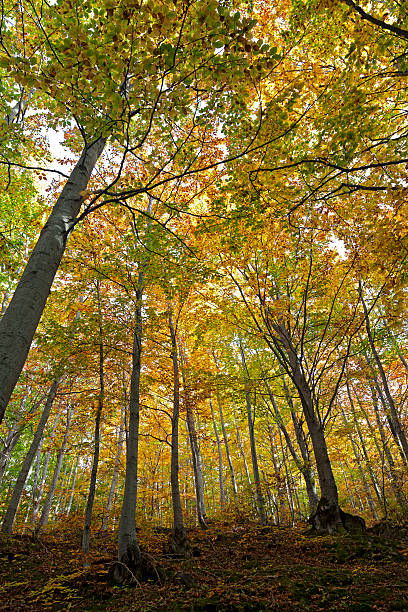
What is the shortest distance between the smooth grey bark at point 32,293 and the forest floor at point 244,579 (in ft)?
13.2

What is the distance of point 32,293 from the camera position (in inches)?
85.4

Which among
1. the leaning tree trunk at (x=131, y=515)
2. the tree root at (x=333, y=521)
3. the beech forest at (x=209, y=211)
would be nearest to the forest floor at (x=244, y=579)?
the beech forest at (x=209, y=211)

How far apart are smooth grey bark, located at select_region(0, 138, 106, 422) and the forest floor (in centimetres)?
402

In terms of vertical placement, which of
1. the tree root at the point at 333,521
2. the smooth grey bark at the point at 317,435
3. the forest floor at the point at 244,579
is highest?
the smooth grey bark at the point at 317,435

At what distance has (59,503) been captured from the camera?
83.0ft

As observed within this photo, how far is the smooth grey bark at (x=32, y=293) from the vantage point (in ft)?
6.04

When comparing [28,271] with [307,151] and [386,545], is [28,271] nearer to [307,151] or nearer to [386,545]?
[307,151]

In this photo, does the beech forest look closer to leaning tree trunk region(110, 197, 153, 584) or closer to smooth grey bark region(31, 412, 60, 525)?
leaning tree trunk region(110, 197, 153, 584)

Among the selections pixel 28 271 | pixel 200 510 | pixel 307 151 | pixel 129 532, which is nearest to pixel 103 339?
pixel 129 532

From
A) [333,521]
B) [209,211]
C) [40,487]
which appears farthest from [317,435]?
[40,487]

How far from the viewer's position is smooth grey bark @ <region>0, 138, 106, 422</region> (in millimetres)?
→ 1842

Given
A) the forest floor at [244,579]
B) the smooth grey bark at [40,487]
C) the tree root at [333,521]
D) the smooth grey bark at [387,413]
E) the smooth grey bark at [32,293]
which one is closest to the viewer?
the smooth grey bark at [32,293]

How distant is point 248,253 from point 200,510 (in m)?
10.5

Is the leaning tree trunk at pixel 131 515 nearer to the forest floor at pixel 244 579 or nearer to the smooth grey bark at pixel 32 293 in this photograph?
the forest floor at pixel 244 579
